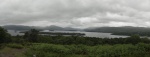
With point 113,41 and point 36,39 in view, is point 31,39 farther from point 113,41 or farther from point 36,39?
point 113,41

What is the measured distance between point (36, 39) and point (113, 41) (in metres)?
24.3

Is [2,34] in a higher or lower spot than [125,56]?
higher

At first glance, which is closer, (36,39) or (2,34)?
(2,34)

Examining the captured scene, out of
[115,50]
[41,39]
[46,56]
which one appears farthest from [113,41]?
[46,56]

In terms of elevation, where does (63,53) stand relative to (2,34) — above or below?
below

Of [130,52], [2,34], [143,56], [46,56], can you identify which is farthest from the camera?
[2,34]

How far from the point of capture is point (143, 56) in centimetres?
2520

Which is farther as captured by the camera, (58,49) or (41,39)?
(41,39)

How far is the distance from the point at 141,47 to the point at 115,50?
18.5 feet

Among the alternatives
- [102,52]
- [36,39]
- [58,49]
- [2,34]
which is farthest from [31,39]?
[102,52]

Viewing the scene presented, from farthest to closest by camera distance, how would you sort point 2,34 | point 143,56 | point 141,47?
1. point 2,34
2. point 141,47
3. point 143,56

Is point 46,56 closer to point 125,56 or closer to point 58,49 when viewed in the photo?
point 58,49

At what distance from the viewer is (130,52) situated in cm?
2694

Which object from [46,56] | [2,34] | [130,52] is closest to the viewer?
[46,56]
